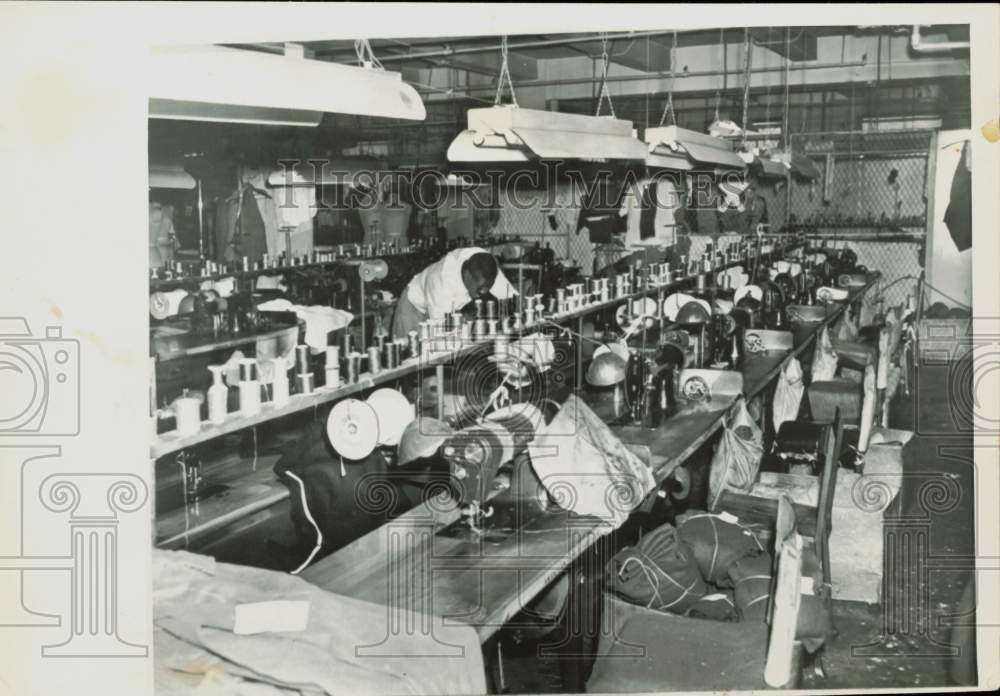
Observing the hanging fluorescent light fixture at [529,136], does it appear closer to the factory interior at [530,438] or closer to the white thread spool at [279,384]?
the factory interior at [530,438]

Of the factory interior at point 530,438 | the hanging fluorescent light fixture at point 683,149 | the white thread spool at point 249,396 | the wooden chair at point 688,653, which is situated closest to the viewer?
the factory interior at point 530,438

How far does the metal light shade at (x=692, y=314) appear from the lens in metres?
5.35

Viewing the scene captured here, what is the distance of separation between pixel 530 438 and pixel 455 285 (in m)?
2.43

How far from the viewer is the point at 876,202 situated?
1043 centimetres

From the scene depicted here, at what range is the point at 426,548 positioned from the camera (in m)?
2.97

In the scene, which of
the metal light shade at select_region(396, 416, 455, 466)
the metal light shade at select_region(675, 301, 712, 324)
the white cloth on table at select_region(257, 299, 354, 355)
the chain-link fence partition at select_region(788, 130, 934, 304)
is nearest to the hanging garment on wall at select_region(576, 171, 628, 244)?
the metal light shade at select_region(675, 301, 712, 324)

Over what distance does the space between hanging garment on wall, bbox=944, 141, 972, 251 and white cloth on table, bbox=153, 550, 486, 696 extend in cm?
213

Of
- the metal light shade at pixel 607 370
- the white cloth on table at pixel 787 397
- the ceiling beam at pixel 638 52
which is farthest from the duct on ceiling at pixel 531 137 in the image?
the ceiling beam at pixel 638 52

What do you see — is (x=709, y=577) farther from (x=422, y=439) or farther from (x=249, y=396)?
(x=249, y=396)

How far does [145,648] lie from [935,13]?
327cm

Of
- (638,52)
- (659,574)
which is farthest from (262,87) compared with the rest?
Result: (638,52)

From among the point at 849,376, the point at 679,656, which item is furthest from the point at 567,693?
the point at 849,376

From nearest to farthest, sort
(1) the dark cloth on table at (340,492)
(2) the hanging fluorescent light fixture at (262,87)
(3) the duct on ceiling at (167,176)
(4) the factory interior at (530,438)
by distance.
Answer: (2) the hanging fluorescent light fixture at (262,87) → (4) the factory interior at (530,438) → (3) the duct on ceiling at (167,176) → (1) the dark cloth on table at (340,492)

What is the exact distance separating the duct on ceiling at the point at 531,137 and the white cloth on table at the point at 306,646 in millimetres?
1670
